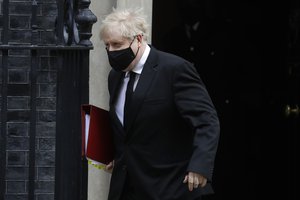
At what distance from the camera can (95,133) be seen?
4.88 metres

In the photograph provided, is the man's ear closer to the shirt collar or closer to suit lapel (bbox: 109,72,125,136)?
the shirt collar

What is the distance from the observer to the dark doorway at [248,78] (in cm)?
819

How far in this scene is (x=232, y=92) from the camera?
8.24m

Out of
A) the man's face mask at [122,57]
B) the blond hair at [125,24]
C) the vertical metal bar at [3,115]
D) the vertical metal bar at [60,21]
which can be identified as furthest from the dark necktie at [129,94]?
the vertical metal bar at [3,115]

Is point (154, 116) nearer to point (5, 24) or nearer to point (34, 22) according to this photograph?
point (34, 22)

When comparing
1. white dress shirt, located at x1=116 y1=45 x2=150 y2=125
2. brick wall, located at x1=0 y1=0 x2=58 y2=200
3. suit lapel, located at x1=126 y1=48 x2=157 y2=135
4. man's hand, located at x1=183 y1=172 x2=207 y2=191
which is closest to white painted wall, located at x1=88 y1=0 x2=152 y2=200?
brick wall, located at x1=0 y1=0 x2=58 y2=200

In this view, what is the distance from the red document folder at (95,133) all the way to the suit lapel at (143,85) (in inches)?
6.6

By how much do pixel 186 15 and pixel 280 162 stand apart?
1484mm

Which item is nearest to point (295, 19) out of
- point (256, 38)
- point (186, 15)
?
point (256, 38)

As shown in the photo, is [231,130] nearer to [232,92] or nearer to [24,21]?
[232,92]

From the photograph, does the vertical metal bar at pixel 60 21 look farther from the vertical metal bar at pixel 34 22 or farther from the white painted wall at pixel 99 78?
the white painted wall at pixel 99 78

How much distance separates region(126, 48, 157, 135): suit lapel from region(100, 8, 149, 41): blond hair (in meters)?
0.16

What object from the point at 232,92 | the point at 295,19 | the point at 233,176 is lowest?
the point at 233,176

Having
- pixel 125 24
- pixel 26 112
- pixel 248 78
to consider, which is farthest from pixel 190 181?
pixel 248 78
